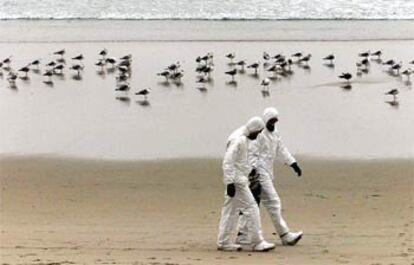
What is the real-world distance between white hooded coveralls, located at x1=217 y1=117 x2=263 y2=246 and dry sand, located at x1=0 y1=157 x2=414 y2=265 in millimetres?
279

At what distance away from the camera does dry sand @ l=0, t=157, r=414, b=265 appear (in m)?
9.70

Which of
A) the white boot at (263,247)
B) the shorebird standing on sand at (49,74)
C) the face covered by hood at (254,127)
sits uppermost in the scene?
the shorebird standing on sand at (49,74)

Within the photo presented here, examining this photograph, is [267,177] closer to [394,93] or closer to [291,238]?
[291,238]

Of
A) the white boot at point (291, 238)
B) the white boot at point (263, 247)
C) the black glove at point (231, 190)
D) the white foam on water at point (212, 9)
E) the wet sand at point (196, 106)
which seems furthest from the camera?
the white foam on water at point (212, 9)

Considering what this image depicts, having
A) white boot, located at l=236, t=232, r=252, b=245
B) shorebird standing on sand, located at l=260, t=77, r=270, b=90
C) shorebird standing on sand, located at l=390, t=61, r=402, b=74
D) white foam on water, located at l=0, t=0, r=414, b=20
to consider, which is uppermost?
white foam on water, located at l=0, t=0, r=414, b=20

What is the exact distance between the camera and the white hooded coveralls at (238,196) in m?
9.94

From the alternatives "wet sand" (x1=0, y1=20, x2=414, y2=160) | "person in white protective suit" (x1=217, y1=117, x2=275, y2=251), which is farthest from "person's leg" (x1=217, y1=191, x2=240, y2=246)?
"wet sand" (x1=0, y1=20, x2=414, y2=160)

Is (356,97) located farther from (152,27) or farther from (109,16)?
(109,16)

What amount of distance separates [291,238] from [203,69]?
48.1ft

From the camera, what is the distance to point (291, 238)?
34.2 ft

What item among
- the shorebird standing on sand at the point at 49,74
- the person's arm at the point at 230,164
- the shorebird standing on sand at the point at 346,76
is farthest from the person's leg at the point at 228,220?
the shorebird standing on sand at the point at 49,74

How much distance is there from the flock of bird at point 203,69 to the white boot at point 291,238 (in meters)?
12.0

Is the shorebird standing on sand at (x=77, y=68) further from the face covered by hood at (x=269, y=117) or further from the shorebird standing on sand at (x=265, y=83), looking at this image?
the face covered by hood at (x=269, y=117)

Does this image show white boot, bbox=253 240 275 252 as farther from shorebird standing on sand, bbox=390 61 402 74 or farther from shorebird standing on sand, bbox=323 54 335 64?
shorebird standing on sand, bbox=323 54 335 64
